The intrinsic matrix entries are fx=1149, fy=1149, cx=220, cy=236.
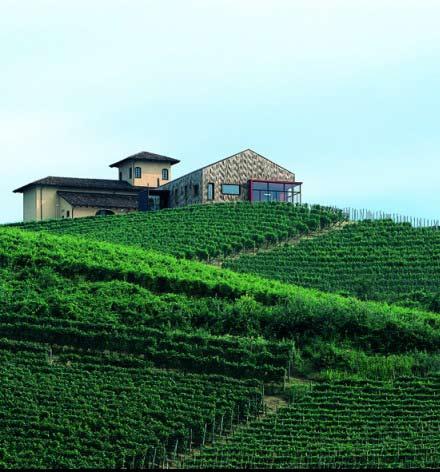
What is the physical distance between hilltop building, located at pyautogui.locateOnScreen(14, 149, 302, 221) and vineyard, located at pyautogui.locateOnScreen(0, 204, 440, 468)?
19118 mm

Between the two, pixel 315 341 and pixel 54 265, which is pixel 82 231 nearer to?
pixel 54 265

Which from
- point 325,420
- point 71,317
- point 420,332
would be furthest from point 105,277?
point 325,420

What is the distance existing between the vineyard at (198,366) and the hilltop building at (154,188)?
19118mm

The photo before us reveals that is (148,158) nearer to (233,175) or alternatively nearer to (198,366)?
(233,175)

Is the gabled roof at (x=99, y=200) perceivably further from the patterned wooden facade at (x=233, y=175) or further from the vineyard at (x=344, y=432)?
the vineyard at (x=344, y=432)

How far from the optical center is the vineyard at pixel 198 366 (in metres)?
31.7

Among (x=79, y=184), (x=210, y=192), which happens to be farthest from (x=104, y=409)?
(x=79, y=184)

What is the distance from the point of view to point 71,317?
144 feet

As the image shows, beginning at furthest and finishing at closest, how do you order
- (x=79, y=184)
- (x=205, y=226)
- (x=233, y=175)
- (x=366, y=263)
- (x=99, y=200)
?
(x=79, y=184) → (x=99, y=200) → (x=233, y=175) → (x=205, y=226) → (x=366, y=263)

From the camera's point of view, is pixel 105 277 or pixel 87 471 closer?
pixel 87 471

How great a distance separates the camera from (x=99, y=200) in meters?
84.9

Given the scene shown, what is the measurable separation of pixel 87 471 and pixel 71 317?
1457 centimetres

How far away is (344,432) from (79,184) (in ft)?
184

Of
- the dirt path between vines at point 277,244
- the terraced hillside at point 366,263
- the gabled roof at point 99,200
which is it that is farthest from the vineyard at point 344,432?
the gabled roof at point 99,200
